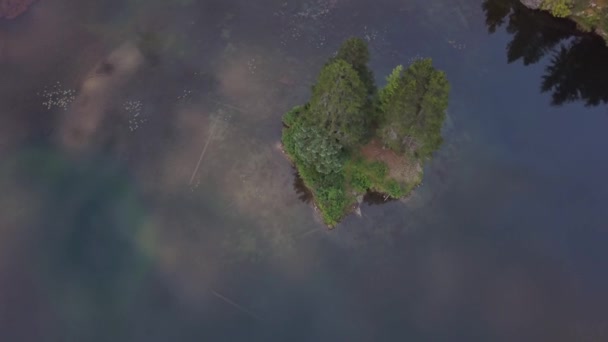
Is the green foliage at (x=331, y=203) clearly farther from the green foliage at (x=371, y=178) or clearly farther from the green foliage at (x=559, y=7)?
the green foliage at (x=559, y=7)

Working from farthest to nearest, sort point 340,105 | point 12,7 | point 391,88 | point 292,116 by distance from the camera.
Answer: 1. point 12,7
2. point 292,116
3. point 391,88
4. point 340,105

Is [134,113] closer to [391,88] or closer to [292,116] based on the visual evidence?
[292,116]

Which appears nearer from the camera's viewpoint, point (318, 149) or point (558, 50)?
point (318, 149)

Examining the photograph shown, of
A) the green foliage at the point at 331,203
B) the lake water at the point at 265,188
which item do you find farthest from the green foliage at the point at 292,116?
the green foliage at the point at 331,203

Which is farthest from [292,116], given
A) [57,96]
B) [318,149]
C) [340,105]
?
[57,96]

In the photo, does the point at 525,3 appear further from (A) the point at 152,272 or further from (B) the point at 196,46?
(A) the point at 152,272

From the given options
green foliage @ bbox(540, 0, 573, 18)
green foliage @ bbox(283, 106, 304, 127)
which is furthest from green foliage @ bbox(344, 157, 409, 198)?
green foliage @ bbox(540, 0, 573, 18)

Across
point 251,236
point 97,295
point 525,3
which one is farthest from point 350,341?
point 525,3
